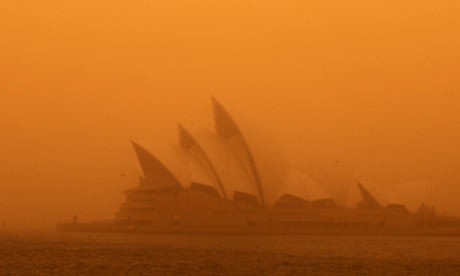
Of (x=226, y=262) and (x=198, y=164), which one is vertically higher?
(x=198, y=164)

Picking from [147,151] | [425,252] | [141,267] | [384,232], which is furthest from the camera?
[384,232]

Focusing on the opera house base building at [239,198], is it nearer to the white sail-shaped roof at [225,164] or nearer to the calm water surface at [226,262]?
the white sail-shaped roof at [225,164]

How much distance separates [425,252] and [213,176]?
27062 mm

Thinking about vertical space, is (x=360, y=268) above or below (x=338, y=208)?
below

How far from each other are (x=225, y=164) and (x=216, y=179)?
7.19 feet

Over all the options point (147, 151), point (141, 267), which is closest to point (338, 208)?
point (147, 151)

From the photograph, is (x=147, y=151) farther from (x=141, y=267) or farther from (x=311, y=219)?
(x=141, y=267)

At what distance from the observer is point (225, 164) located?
224 feet

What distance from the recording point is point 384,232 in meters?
78.1

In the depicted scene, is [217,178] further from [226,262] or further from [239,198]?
[226,262]

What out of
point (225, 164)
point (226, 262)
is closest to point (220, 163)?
point (225, 164)

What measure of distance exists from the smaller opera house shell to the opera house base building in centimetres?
10

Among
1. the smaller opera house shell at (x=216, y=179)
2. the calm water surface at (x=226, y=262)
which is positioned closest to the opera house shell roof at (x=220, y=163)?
the smaller opera house shell at (x=216, y=179)

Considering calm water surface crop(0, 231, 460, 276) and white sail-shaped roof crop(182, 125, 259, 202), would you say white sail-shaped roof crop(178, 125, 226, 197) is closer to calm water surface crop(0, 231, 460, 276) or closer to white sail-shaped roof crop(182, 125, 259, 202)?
white sail-shaped roof crop(182, 125, 259, 202)
